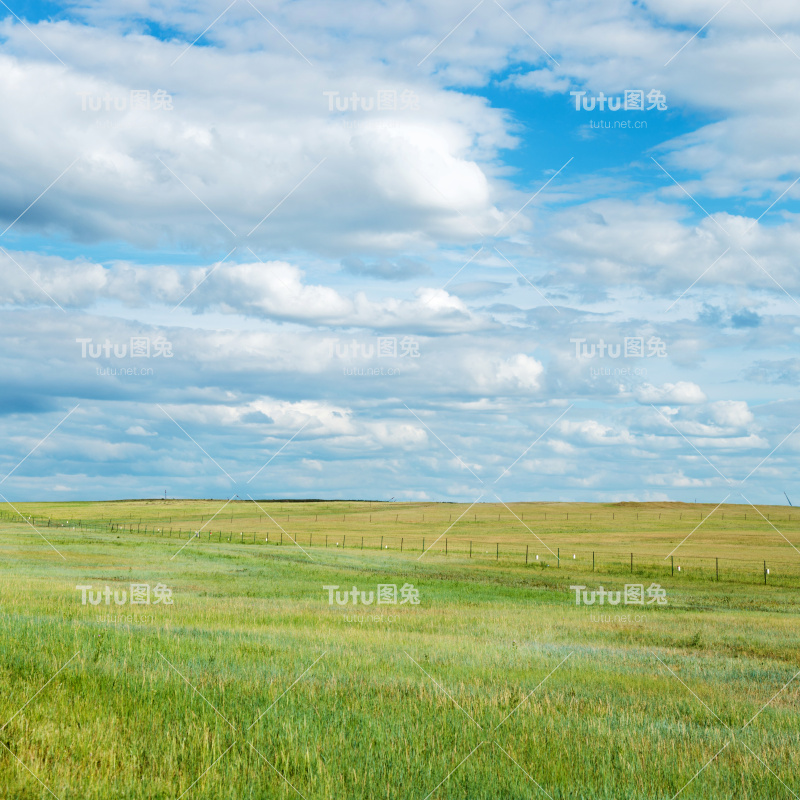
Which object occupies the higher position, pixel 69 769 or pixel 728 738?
pixel 69 769

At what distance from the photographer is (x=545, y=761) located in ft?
29.9

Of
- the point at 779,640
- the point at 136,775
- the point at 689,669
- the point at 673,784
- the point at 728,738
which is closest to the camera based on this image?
the point at 136,775

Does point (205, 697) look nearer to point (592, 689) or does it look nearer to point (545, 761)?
point (545, 761)

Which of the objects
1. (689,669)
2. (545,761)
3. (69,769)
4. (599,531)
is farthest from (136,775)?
(599,531)

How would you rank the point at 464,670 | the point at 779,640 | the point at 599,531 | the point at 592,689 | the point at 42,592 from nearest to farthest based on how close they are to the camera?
the point at 592,689 → the point at 464,670 → the point at 779,640 → the point at 42,592 → the point at 599,531

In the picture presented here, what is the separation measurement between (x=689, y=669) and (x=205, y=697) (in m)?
11.4

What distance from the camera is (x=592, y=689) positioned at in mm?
13891

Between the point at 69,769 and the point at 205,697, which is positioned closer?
the point at 69,769

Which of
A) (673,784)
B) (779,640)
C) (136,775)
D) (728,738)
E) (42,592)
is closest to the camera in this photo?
(136,775)

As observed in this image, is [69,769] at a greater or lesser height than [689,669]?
greater

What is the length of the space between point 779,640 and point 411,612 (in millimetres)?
12396

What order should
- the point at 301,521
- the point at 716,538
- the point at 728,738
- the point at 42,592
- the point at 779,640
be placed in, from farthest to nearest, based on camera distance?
the point at 301,521
the point at 716,538
the point at 42,592
the point at 779,640
the point at 728,738

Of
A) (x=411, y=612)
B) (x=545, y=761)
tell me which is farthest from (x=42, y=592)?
(x=545, y=761)

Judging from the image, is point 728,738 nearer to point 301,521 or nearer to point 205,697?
point 205,697
